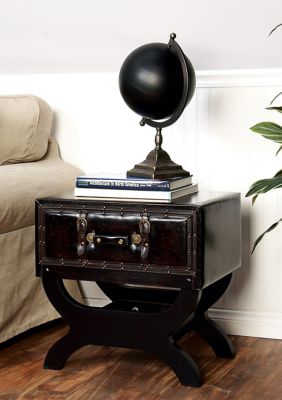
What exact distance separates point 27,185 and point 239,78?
748 mm

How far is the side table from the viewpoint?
2.02m

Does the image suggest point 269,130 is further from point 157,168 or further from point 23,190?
point 23,190

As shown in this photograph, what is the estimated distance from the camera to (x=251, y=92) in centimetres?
245

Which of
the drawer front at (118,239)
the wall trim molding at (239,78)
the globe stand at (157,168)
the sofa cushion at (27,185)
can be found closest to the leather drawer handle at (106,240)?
the drawer front at (118,239)

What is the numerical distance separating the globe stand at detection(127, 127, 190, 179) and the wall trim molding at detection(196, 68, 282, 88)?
35 centimetres

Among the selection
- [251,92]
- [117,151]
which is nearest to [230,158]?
[251,92]

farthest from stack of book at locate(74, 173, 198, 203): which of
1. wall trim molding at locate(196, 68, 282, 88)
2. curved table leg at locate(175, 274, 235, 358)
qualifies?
wall trim molding at locate(196, 68, 282, 88)

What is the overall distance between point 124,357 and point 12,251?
46 cm

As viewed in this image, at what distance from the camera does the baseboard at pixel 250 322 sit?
250cm

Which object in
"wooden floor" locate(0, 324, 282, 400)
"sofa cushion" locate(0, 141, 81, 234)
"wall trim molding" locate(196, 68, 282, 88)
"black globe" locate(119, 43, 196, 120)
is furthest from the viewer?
"wall trim molding" locate(196, 68, 282, 88)

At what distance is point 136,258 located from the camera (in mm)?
2051

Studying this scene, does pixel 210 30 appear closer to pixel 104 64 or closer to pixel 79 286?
pixel 104 64

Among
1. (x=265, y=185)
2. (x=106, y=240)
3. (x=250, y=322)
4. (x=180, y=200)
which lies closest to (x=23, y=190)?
(x=106, y=240)

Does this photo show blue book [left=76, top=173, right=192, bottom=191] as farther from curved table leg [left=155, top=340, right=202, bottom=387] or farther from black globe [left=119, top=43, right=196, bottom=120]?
curved table leg [left=155, top=340, right=202, bottom=387]
